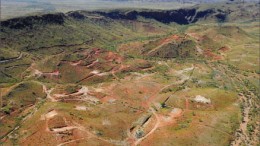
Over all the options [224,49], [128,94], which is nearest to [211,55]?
[224,49]

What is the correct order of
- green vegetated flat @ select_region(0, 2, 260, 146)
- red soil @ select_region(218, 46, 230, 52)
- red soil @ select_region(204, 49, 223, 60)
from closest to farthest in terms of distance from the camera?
green vegetated flat @ select_region(0, 2, 260, 146) → red soil @ select_region(204, 49, 223, 60) → red soil @ select_region(218, 46, 230, 52)

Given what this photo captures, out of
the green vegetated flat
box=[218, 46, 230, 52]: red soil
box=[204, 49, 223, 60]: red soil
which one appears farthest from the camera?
box=[218, 46, 230, 52]: red soil

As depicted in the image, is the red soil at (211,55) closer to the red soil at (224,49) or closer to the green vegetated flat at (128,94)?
the green vegetated flat at (128,94)

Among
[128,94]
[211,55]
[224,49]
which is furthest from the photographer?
[224,49]

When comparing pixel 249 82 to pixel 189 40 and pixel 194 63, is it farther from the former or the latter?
pixel 189 40

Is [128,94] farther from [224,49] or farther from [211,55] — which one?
[224,49]

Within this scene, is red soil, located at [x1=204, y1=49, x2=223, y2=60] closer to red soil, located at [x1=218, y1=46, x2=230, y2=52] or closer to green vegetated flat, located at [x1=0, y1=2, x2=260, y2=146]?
green vegetated flat, located at [x1=0, y1=2, x2=260, y2=146]

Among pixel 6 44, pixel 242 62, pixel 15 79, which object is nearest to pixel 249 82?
pixel 242 62

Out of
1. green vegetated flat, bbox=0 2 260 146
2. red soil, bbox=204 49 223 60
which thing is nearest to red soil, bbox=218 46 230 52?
green vegetated flat, bbox=0 2 260 146
